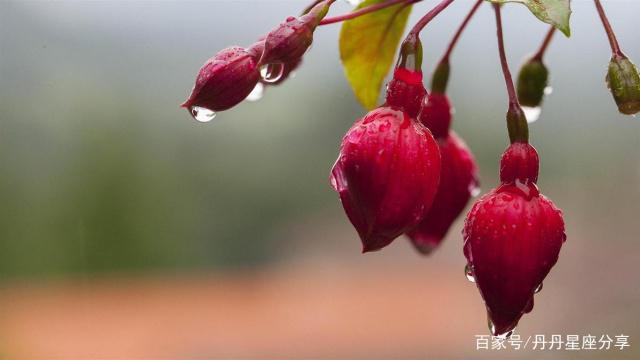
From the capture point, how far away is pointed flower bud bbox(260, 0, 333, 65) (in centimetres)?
56

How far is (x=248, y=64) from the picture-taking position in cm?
58

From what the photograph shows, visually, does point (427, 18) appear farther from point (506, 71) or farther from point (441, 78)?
point (441, 78)

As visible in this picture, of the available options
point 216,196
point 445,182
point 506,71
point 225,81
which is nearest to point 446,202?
point 445,182

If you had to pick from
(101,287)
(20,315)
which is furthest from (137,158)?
(20,315)

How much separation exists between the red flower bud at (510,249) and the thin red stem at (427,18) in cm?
11

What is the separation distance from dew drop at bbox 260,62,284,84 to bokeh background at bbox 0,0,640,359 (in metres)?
7.89

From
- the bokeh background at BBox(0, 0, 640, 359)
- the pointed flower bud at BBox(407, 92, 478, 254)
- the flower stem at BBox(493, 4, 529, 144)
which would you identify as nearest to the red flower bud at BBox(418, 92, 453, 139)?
the pointed flower bud at BBox(407, 92, 478, 254)

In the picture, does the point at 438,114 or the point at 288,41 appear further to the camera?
the point at 438,114

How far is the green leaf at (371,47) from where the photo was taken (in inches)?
30.0

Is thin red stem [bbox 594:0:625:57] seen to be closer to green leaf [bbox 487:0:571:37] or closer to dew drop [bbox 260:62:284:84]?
green leaf [bbox 487:0:571:37]

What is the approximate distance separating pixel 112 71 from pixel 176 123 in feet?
5.36

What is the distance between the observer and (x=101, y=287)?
12.7 metres

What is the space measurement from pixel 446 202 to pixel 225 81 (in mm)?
234

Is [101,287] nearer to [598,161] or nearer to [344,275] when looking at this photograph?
[344,275]
